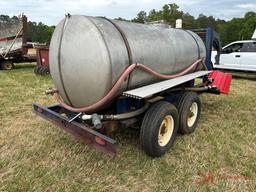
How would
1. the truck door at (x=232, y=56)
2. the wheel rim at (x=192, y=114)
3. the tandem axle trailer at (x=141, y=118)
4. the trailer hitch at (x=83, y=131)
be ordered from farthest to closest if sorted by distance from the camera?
the truck door at (x=232, y=56), the wheel rim at (x=192, y=114), the tandem axle trailer at (x=141, y=118), the trailer hitch at (x=83, y=131)

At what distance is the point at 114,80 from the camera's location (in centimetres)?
295

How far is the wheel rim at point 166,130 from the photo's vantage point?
3.61m

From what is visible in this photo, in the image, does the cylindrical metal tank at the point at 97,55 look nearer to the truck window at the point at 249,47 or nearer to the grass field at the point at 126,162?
the grass field at the point at 126,162

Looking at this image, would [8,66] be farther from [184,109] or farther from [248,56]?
[184,109]

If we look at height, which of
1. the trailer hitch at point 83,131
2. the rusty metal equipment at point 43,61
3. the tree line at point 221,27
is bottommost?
the trailer hitch at point 83,131

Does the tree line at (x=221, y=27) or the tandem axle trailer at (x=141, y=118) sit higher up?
the tree line at (x=221, y=27)

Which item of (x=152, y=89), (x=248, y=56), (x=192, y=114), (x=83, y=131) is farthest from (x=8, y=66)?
(x=152, y=89)

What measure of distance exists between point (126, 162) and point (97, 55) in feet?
4.91

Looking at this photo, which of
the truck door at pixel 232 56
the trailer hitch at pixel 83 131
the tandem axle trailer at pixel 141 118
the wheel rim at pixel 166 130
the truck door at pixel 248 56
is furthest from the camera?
the truck door at pixel 232 56

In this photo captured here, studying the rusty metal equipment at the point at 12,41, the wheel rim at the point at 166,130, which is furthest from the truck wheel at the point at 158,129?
the rusty metal equipment at the point at 12,41

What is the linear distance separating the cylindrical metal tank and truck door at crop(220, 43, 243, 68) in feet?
25.7

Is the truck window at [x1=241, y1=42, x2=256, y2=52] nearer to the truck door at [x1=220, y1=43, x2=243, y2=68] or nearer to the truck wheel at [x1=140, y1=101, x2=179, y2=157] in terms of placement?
the truck door at [x1=220, y1=43, x2=243, y2=68]

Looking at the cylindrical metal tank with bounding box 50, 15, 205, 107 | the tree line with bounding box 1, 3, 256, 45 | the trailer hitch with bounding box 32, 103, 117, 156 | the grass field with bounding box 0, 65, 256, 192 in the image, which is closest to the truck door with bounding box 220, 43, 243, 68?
the grass field with bounding box 0, 65, 256, 192

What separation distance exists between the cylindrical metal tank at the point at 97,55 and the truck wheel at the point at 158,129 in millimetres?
440
